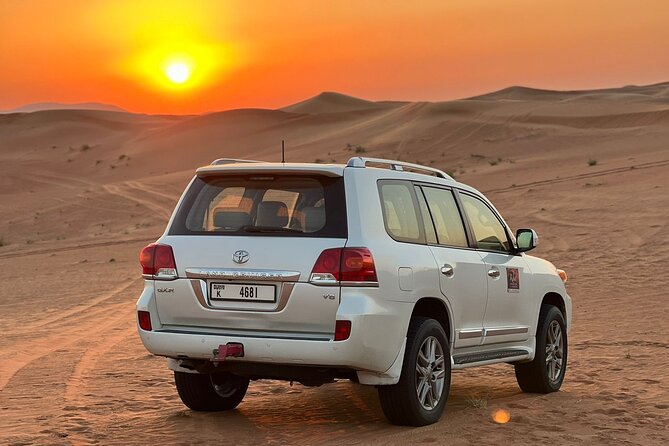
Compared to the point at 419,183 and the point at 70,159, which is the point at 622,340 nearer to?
the point at 419,183

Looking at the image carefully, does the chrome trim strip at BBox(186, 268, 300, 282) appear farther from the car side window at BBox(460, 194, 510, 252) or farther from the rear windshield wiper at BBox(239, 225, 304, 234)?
the car side window at BBox(460, 194, 510, 252)

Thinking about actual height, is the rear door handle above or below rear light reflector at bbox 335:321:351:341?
above

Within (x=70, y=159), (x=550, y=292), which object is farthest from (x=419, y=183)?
(x=70, y=159)

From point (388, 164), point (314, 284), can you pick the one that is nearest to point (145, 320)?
point (314, 284)

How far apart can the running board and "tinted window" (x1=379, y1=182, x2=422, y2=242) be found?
3.36 ft

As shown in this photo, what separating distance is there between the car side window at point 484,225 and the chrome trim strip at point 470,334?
686 mm

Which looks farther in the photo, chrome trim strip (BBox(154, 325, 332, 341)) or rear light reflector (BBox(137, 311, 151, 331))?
rear light reflector (BBox(137, 311, 151, 331))

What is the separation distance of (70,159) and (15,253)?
159 feet

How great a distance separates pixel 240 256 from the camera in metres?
7.27

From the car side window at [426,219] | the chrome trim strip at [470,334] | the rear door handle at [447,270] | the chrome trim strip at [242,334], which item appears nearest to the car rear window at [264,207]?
the chrome trim strip at [242,334]

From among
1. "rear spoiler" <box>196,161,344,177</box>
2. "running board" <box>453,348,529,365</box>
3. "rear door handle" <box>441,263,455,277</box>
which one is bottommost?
"running board" <box>453,348,529,365</box>

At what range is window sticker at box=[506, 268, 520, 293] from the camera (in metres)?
9.07

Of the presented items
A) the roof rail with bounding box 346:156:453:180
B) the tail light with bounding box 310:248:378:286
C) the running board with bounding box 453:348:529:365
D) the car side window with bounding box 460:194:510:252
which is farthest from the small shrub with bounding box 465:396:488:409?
the tail light with bounding box 310:248:378:286

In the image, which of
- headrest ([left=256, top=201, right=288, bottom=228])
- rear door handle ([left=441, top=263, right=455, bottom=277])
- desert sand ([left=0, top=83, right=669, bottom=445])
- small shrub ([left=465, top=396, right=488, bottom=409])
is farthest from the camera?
small shrub ([left=465, top=396, right=488, bottom=409])
